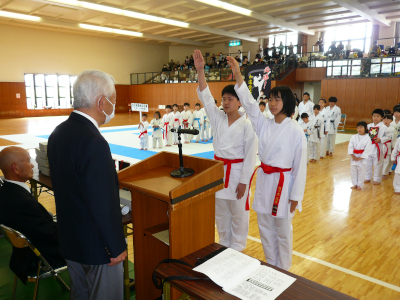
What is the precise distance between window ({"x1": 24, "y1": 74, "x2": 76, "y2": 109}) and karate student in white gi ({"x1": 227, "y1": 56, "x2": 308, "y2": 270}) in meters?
19.6

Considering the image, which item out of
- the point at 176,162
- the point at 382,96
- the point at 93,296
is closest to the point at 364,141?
the point at 176,162

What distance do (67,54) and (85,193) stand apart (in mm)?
20814

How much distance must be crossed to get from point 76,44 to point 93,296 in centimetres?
2123

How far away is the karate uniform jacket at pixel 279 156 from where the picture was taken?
232cm

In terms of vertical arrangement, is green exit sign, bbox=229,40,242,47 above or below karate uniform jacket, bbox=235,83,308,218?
above

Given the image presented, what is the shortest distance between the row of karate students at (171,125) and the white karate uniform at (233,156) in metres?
6.03

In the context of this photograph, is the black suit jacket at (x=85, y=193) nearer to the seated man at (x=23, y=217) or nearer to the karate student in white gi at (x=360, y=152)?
the seated man at (x=23, y=217)

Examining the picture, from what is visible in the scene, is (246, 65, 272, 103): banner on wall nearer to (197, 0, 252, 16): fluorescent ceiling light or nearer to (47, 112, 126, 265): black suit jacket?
(197, 0, 252, 16): fluorescent ceiling light

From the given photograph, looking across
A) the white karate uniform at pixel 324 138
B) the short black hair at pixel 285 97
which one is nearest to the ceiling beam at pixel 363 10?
the white karate uniform at pixel 324 138

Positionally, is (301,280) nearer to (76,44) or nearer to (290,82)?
(290,82)

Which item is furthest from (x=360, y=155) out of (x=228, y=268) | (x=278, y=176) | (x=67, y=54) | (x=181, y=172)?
(x=67, y=54)

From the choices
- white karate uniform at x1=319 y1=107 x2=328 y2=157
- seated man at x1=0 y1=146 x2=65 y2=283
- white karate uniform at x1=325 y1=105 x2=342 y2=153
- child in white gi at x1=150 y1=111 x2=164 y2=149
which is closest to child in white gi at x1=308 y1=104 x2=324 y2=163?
white karate uniform at x1=319 y1=107 x2=328 y2=157

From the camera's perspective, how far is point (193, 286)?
4.03ft

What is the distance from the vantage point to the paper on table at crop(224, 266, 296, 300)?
1.16 meters
